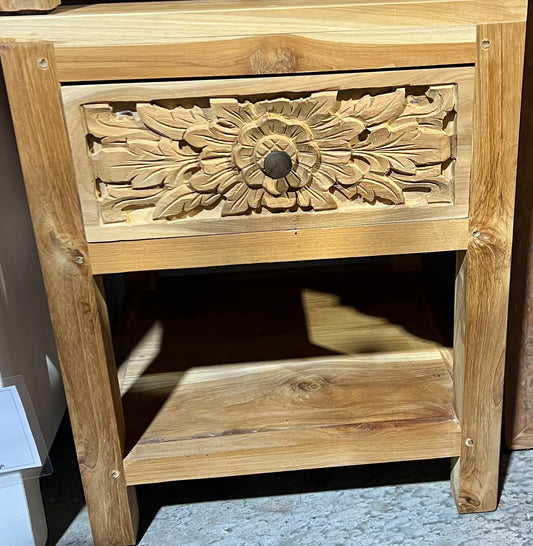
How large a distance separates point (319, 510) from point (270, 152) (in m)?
0.48

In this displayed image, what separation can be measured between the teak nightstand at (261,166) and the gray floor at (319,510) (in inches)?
3.4

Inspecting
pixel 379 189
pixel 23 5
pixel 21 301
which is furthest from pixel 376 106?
pixel 21 301

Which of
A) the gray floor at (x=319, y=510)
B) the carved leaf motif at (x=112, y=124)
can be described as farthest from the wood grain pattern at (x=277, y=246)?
the gray floor at (x=319, y=510)

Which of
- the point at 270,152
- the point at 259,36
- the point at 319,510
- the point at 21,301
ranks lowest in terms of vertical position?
the point at 319,510

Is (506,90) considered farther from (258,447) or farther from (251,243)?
(258,447)

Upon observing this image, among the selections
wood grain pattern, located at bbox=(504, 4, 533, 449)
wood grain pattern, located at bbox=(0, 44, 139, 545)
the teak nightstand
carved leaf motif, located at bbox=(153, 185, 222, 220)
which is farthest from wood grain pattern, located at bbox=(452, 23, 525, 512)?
wood grain pattern, located at bbox=(0, 44, 139, 545)

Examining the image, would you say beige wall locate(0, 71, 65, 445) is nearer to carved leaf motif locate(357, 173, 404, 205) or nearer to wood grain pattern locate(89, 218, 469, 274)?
wood grain pattern locate(89, 218, 469, 274)

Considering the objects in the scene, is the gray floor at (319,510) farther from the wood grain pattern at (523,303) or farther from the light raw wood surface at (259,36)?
the light raw wood surface at (259,36)

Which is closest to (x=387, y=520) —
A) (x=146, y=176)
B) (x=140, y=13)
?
(x=146, y=176)

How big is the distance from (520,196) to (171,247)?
0.44m

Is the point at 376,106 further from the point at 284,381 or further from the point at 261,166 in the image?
the point at 284,381

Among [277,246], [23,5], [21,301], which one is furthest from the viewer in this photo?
[21,301]

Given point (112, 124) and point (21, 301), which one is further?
point (21, 301)

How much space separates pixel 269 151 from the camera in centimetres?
69
